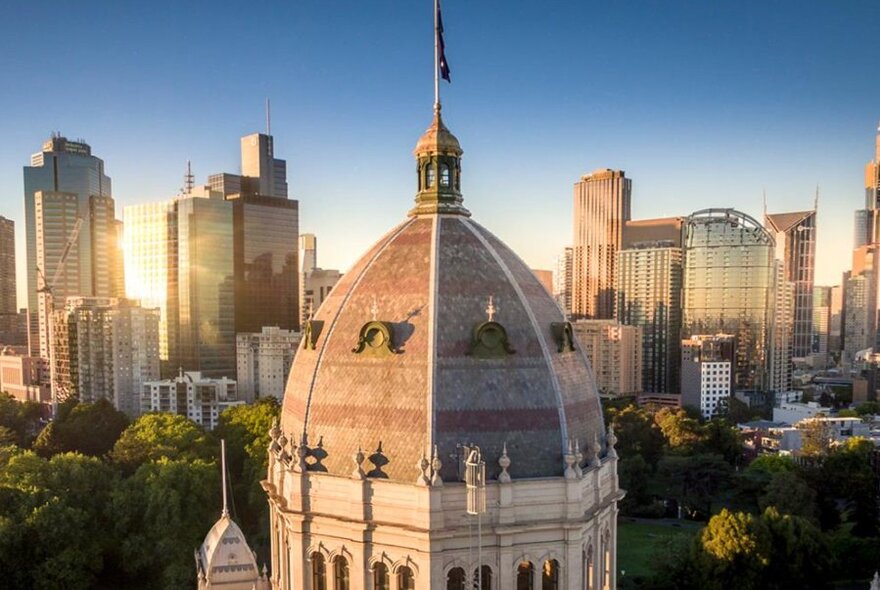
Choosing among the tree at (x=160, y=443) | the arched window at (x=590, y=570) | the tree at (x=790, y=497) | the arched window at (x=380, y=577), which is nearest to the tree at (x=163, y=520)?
the tree at (x=160, y=443)

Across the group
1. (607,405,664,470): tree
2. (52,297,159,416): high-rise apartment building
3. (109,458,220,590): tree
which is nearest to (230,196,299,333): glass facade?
(52,297,159,416): high-rise apartment building

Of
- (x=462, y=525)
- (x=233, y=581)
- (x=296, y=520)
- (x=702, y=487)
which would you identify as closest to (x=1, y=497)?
(x=233, y=581)

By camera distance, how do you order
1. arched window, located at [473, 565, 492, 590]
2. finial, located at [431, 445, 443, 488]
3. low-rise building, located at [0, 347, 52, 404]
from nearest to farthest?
finial, located at [431, 445, 443, 488] < arched window, located at [473, 565, 492, 590] < low-rise building, located at [0, 347, 52, 404]

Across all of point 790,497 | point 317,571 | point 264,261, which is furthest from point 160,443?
point 264,261

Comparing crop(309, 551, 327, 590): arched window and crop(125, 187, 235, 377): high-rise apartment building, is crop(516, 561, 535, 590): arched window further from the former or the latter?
crop(125, 187, 235, 377): high-rise apartment building

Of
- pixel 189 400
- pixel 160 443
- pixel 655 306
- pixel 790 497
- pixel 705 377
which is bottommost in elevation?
pixel 790 497

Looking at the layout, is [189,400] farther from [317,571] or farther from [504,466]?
[504,466]
